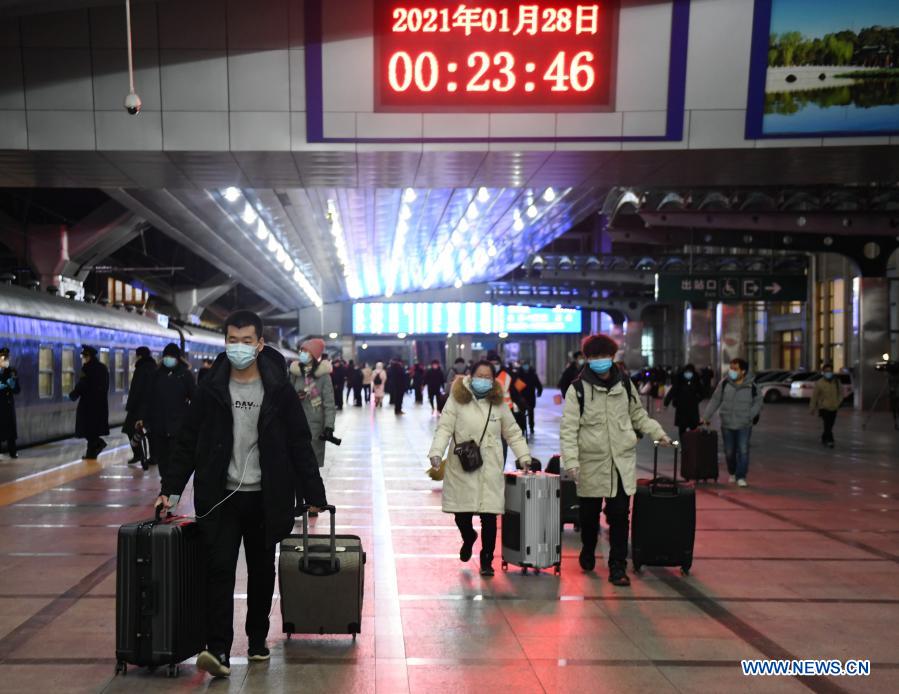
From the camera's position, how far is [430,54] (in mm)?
10383

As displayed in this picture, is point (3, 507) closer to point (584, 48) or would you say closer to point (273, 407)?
point (273, 407)

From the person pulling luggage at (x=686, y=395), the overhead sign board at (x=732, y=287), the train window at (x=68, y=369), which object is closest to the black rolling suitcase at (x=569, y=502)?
the person pulling luggage at (x=686, y=395)

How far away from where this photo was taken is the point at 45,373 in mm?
17031

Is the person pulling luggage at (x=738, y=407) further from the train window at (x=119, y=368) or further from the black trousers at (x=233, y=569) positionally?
the train window at (x=119, y=368)

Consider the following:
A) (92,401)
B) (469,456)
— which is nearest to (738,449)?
(469,456)

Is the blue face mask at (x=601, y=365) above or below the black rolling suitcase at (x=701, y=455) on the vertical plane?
above

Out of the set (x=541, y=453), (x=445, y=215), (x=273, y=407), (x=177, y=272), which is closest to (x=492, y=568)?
(x=273, y=407)

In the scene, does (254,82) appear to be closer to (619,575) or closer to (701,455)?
(619,575)

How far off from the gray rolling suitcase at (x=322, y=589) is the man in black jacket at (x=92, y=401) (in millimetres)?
10326

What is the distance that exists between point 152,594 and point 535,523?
3.15 m

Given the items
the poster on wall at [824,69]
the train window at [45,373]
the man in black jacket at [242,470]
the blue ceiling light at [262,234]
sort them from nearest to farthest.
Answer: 1. the man in black jacket at [242,470]
2. the poster on wall at [824,69]
3. the train window at [45,373]
4. the blue ceiling light at [262,234]

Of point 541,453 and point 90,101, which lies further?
point 541,453

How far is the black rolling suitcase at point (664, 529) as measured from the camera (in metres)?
6.99

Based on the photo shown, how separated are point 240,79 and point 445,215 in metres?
17.0
